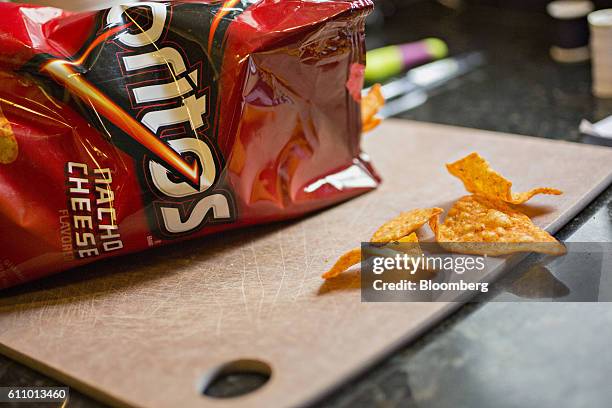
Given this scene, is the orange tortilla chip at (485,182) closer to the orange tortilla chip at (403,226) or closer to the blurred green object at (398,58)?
the orange tortilla chip at (403,226)

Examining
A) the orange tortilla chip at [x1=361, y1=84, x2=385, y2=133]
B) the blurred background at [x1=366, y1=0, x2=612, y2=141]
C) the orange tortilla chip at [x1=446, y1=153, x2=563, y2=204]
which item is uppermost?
the orange tortilla chip at [x1=361, y1=84, x2=385, y2=133]

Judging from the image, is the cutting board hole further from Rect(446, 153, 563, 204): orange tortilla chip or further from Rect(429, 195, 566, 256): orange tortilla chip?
Rect(446, 153, 563, 204): orange tortilla chip

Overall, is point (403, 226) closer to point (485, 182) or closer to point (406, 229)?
point (406, 229)

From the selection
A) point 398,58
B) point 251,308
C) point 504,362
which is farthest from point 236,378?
point 398,58

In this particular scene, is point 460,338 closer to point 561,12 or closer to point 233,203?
point 233,203

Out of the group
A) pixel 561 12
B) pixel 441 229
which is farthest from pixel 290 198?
pixel 561 12

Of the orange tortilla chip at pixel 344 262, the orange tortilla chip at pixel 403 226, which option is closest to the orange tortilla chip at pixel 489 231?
the orange tortilla chip at pixel 403 226

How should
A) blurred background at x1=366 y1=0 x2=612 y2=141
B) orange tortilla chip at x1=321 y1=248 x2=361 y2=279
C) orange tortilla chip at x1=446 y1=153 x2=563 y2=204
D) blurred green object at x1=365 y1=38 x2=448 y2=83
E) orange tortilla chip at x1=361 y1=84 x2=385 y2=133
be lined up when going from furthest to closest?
blurred green object at x1=365 y1=38 x2=448 y2=83
blurred background at x1=366 y1=0 x2=612 y2=141
orange tortilla chip at x1=361 y1=84 x2=385 y2=133
orange tortilla chip at x1=446 y1=153 x2=563 y2=204
orange tortilla chip at x1=321 y1=248 x2=361 y2=279

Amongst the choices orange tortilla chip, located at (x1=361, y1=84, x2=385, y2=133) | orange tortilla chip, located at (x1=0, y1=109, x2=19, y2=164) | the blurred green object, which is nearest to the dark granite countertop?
orange tortilla chip, located at (x1=0, y1=109, x2=19, y2=164)
